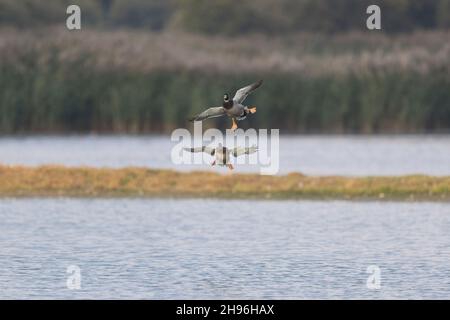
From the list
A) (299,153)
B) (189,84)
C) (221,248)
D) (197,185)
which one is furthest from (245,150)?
(189,84)

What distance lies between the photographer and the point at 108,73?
44.8 m

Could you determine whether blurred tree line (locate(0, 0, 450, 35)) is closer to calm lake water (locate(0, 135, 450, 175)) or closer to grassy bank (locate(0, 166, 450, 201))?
calm lake water (locate(0, 135, 450, 175))

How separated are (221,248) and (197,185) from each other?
6.89 metres

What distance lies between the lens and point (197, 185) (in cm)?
2647

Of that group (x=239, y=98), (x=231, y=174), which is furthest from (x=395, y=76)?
(x=239, y=98)

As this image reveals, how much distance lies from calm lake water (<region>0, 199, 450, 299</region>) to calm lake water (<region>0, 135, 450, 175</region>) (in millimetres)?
6992

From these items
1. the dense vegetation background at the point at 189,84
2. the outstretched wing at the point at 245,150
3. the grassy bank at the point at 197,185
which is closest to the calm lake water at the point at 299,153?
the dense vegetation background at the point at 189,84

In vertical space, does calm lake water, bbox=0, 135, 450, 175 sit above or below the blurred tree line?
below

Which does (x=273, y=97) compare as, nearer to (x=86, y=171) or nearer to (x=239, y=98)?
(x=86, y=171)

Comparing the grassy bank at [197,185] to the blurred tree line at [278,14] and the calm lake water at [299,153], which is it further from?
the blurred tree line at [278,14]

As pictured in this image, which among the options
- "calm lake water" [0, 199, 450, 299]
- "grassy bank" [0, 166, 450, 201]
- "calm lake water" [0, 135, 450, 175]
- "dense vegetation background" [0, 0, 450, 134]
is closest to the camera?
"calm lake water" [0, 199, 450, 299]

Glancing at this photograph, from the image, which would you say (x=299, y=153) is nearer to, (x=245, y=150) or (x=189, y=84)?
(x=189, y=84)

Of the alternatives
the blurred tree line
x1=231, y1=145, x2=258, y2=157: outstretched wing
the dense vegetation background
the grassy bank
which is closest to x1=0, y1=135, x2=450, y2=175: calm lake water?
the dense vegetation background

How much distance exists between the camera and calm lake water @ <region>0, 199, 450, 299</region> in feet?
53.8
